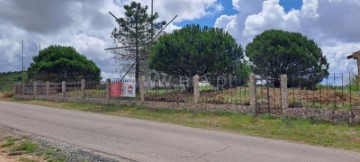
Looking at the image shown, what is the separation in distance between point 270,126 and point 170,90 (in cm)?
815

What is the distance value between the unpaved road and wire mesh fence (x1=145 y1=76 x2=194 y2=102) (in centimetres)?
529

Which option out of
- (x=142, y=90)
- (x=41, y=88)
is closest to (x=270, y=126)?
(x=142, y=90)

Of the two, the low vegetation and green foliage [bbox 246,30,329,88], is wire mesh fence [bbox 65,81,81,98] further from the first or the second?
the low vegetation

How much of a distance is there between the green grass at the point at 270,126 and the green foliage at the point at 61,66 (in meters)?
21.9

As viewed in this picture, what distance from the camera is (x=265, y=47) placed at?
102 ft

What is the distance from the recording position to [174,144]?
1016cm

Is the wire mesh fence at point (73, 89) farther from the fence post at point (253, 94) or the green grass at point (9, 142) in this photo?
the green grass at point (9, 142)

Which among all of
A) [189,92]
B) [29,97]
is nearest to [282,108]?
[189,92]

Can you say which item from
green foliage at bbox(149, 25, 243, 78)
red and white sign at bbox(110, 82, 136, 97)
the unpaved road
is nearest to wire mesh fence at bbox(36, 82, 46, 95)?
red and white sign at bbox(110, 82, 136, 97)

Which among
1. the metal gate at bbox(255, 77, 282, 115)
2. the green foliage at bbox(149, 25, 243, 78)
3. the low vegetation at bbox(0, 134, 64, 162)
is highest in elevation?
the green foliage at bbox(149, 25, 243, 78)

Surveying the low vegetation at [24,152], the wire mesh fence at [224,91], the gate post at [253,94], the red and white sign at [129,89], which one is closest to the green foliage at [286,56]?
the wire mesh fence at [224,91]

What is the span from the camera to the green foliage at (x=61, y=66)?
3878 centimetres

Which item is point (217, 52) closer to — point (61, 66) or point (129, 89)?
point (129, 89)

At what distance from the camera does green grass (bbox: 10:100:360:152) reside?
11.4 meters
